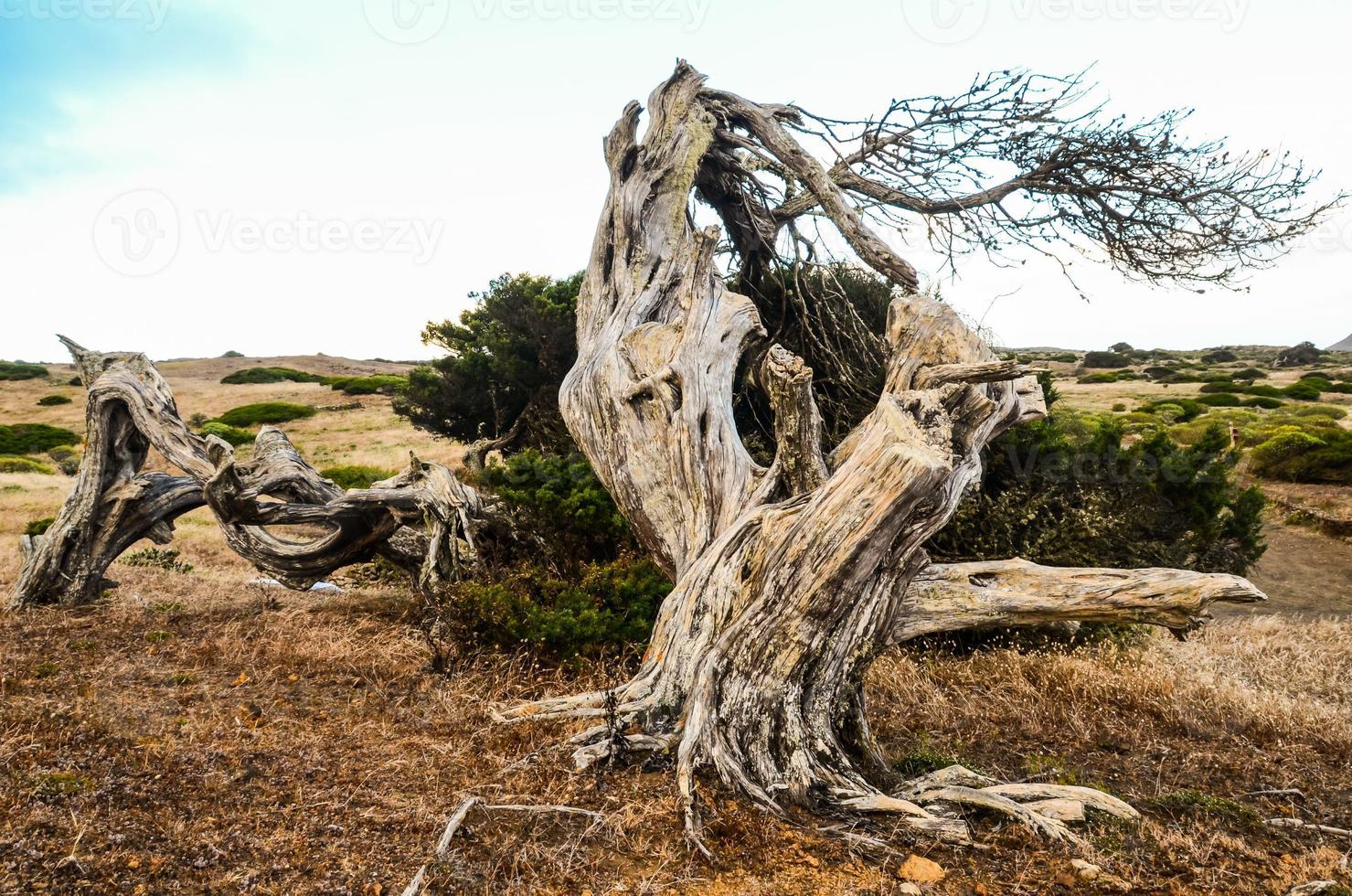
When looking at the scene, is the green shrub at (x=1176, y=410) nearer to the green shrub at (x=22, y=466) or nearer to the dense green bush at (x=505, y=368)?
Answer: the dense green bush at (x=505, y=368)

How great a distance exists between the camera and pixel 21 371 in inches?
1940

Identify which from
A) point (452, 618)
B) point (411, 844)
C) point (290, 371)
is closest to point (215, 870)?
point (411, 844)

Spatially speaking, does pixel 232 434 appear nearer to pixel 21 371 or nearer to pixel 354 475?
pixel 354 475

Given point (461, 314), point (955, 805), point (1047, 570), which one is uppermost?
point (461, 314)

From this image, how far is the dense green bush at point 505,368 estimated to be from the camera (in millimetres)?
11820

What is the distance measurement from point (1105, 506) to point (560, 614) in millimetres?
5937

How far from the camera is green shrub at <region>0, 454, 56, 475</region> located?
24300 mm

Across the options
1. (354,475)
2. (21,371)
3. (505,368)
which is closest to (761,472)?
(505,368)

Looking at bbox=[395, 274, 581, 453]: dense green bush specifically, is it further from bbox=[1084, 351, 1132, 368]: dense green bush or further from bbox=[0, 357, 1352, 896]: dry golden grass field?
bbox=[1084, 351, 1132, 368]: dense green bush

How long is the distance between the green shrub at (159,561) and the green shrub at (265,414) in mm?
22508

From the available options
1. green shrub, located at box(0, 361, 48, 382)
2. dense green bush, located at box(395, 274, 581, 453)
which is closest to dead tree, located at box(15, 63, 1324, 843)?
dense green bush, located at box(395, 274, 581, 453)

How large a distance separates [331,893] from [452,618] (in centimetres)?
319

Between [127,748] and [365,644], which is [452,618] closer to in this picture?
[365,644]

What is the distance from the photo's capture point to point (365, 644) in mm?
6477
